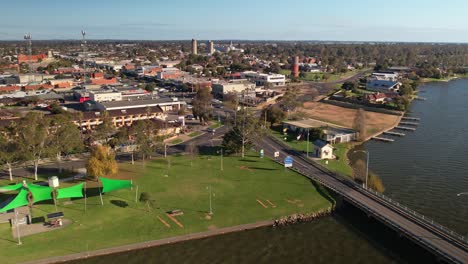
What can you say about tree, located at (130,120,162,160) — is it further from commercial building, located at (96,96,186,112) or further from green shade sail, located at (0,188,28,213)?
commercial building, located at (96,96,186,112)

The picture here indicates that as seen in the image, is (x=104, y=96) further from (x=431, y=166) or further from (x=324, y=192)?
(x=431, y=166)

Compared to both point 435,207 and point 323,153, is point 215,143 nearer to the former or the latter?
point 323,153

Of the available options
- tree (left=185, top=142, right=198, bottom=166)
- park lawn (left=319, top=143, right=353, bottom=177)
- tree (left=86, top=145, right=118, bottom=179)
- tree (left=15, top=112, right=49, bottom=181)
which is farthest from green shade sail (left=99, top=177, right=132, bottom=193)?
park lawn (left=319, top=143, right=353, bottom=177)

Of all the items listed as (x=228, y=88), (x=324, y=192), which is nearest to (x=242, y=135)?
(x=324, y=192)

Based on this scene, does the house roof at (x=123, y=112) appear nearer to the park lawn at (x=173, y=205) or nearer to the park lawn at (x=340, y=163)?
the park lawn at (x=173, y=205)

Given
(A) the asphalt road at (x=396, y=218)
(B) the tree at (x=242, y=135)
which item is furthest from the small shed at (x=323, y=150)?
(B) the tree at (x=242, y=135)

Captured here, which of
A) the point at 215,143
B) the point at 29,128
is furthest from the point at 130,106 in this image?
the point at 29,128

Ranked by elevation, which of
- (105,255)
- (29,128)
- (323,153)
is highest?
(29,128)
